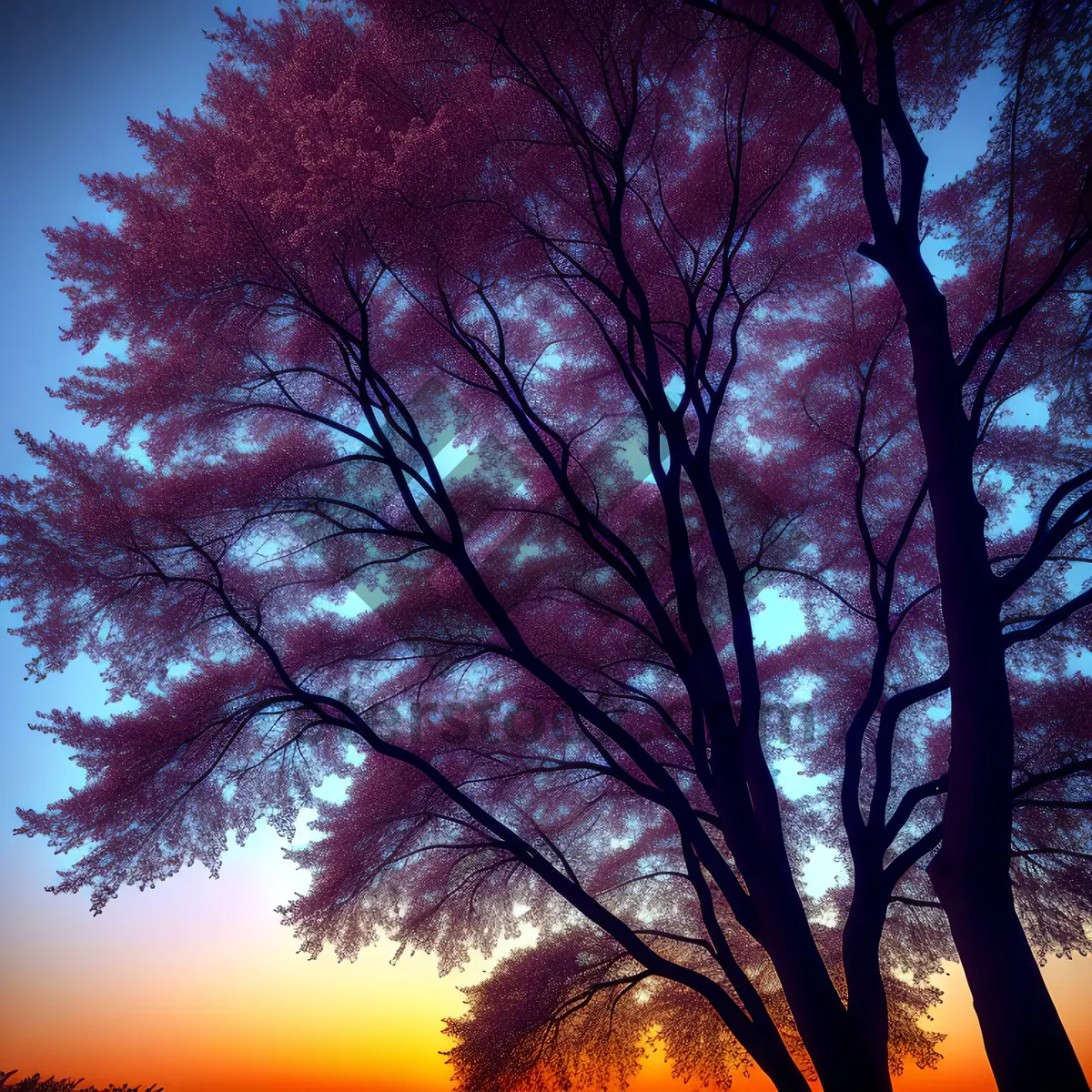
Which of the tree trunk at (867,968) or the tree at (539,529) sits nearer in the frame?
the tree trunk at (867,968)

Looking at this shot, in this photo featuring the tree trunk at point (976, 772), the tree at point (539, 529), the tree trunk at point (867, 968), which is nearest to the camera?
the tree trunk at point (976, 772)

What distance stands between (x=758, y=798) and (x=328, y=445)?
160 inches

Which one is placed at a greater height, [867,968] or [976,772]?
[976,772]

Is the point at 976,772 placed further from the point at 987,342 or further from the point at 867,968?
the point at 987,342

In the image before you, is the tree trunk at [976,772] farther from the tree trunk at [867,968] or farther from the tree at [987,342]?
the tree trunk at [867,968]

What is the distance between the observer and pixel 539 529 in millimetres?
6223

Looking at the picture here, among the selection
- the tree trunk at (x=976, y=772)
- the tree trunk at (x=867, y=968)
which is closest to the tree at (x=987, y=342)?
the tree trunk at (x=976, y=772)

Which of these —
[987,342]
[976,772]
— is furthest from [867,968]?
[987,342]

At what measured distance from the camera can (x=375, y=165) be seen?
412 cm

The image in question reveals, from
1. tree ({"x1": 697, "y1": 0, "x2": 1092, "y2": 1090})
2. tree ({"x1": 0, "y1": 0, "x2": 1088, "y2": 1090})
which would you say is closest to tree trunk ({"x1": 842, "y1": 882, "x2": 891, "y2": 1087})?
tree ({"x1": 0, "y1": 0, "x2": 1088, "y2": 1090})

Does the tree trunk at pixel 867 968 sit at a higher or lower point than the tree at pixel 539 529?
lower

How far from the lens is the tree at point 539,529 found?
4.36 metres

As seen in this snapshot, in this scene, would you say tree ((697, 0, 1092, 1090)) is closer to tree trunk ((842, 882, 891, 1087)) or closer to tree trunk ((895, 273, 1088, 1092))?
tree trunk ((895, 273, 1088, 1092))

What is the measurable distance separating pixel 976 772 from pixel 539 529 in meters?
3.87
